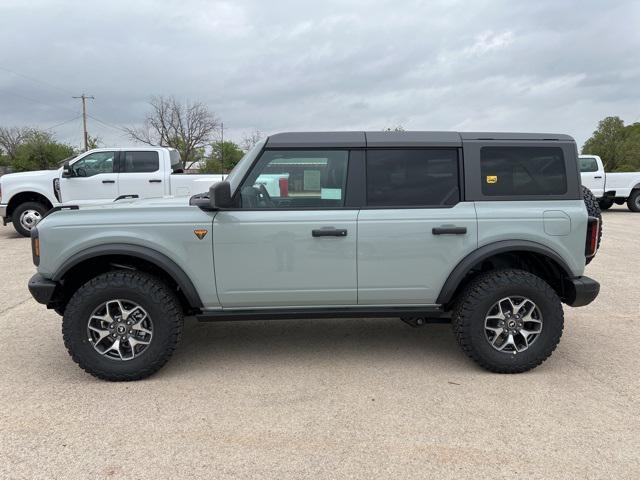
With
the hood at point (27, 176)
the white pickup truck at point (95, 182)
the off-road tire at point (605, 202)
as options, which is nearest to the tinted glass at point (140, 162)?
the white pickup truck at point (95, 182)

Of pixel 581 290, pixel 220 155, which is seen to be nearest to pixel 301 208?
pixel 581 290

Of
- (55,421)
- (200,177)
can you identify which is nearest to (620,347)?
(55,421)

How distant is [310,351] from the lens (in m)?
4.23

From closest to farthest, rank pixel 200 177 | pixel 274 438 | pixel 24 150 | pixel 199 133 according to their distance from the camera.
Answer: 1. pixel 274 438
2. pixel 200 177
3. pixel 24 150
4. pixel 199 133

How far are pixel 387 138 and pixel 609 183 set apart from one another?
1608 centimetres

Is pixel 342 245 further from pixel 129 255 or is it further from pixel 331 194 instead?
pixel 129 255

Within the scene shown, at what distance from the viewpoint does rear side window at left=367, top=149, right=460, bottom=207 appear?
3676mm

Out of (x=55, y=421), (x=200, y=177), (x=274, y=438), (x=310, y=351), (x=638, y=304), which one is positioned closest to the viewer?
→ (x=274, y=438)

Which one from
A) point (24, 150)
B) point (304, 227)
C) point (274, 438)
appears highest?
point (24, 150)

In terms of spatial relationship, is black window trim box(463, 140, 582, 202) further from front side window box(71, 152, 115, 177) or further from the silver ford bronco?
front side window box(71, 152, 115, 177)

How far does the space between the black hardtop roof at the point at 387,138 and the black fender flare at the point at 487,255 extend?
793 mm

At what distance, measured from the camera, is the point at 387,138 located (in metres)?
3.74

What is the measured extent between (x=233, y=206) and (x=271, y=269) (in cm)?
54

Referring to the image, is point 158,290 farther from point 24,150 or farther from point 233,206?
point 24,150
